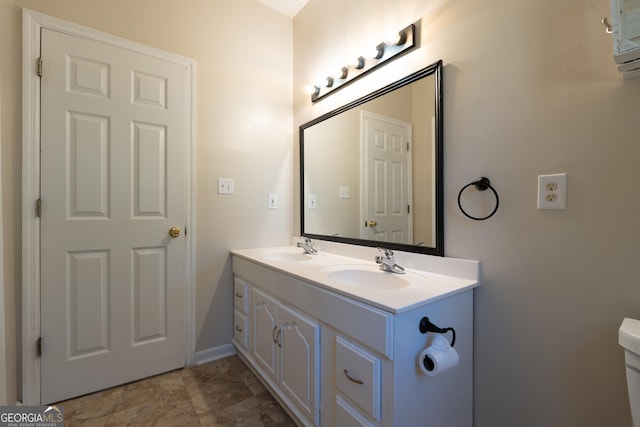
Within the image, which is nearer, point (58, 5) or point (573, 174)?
point (573, 174)

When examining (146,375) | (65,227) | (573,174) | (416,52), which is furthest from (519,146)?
(146,375)

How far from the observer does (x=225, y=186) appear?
1.94 m

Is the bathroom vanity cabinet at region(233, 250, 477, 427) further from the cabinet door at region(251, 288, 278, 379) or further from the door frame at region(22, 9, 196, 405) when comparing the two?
the door frame at region(22, 9, 196, 405)

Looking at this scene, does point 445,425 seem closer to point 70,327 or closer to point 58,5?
point 70,327

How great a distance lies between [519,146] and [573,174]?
0.19 metres

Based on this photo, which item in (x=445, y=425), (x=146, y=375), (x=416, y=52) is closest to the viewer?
(x=445, y=425)

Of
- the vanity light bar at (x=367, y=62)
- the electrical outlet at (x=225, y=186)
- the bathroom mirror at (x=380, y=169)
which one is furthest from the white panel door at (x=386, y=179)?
the electrical outlet at (x=225, y=186)

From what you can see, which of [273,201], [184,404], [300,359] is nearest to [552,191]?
[300,359]

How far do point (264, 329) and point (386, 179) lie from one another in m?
1.08

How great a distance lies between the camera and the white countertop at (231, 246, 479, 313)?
2.97ft

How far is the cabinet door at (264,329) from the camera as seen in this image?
1.46m

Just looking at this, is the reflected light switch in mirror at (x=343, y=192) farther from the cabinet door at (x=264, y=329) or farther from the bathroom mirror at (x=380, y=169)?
the cabinet door at (x=264, y=329)

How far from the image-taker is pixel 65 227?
1475 mm

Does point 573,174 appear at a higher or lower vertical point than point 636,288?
higher
